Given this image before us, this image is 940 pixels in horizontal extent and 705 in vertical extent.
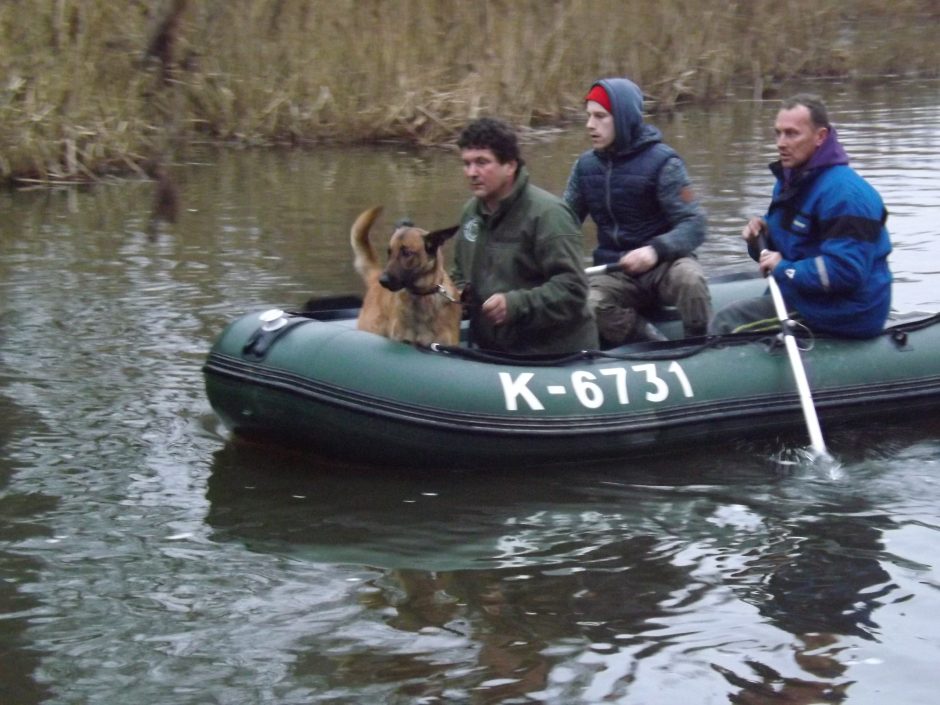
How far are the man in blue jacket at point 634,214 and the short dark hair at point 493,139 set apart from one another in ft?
2.35

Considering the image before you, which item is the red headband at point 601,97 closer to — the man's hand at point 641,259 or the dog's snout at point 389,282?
the man's hand at point 641,259

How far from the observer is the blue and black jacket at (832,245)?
6.66 m

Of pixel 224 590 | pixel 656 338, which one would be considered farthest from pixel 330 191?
pixel 224 590

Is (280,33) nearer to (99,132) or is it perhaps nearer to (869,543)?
(99,132)

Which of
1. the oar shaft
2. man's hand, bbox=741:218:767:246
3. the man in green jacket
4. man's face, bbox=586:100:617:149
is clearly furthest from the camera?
man's hand, bbox=741:218:767:246

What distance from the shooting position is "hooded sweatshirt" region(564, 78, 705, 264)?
6.95 m

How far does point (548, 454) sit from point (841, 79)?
1665 cm

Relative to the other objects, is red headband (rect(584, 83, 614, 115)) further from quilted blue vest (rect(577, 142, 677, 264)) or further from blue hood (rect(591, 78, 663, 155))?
quilted blue vest (rect(577, 142, 677, 264))

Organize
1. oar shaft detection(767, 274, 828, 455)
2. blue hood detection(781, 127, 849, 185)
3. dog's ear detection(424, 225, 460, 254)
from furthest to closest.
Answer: blue hood detection(781, 127, 849, 185)
oar shaft detection(767, 274, 828, 455)
dog's ear detection(424, 225, 460, 254)

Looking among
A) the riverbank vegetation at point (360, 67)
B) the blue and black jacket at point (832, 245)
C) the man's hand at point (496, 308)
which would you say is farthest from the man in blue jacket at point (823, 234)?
the riverbank vegetation at point (360, 67)

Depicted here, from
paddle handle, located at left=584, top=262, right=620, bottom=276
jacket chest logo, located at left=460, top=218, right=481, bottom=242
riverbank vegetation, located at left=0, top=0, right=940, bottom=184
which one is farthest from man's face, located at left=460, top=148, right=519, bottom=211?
riverbank vegetation, located at left=0, top=0, right=940, bottom=184

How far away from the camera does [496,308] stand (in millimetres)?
6238

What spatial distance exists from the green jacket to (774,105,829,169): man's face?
1.08 metres

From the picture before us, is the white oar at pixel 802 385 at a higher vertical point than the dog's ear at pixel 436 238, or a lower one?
lower
